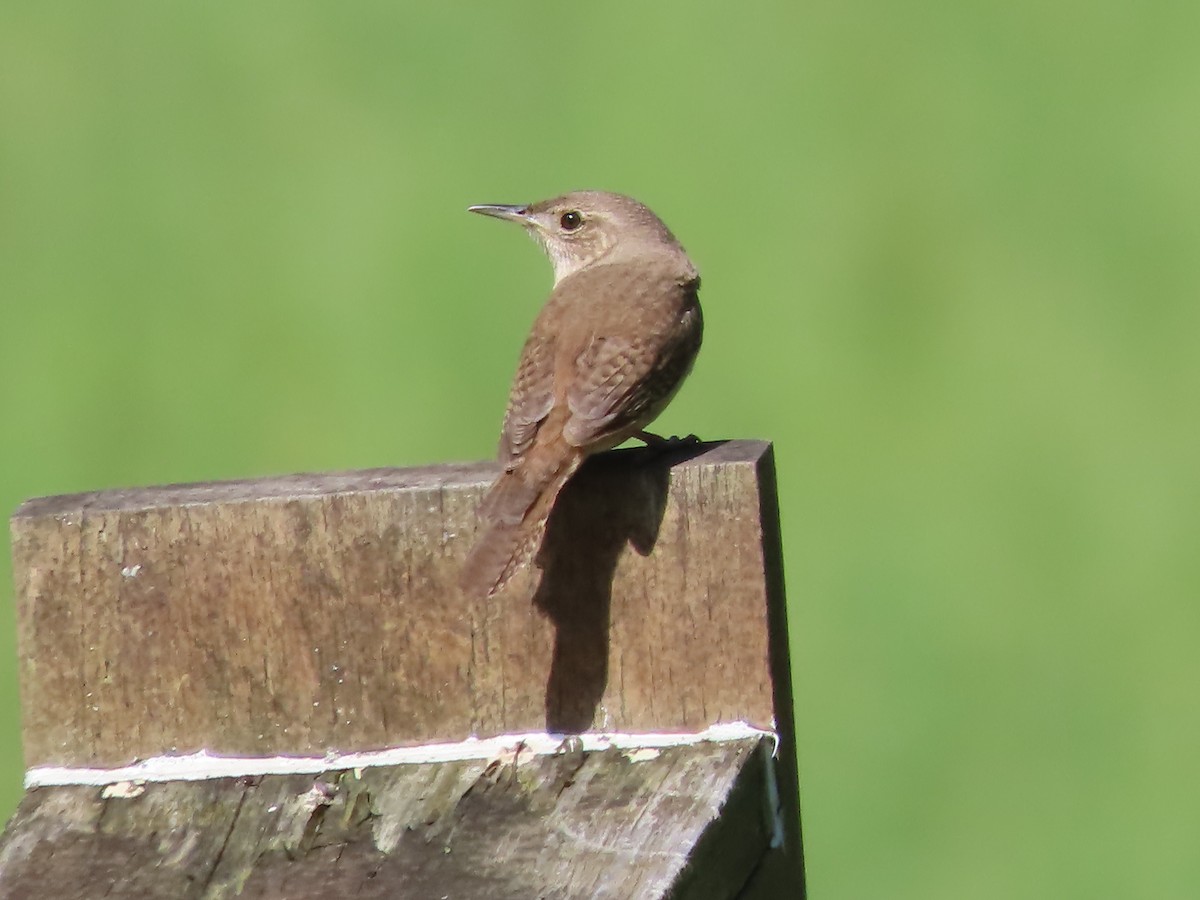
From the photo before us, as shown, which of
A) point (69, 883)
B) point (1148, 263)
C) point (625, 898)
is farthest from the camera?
point (1148, 263)

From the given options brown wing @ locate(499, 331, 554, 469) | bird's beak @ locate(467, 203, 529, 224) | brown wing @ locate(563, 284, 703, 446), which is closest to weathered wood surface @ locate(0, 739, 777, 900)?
brown wing @ locate(499, 331, 554, 469)

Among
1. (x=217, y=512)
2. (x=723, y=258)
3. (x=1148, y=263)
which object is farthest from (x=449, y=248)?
(x=217, y=512)

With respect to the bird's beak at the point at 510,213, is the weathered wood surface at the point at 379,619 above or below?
below

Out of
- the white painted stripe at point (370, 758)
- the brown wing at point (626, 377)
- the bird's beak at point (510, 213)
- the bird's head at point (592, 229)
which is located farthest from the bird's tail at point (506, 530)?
the bird's beak at point (510, 213)

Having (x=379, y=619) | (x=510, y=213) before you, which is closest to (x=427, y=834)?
(x=379, y=619)

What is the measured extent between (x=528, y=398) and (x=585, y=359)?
19cm

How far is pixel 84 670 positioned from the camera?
9.82 ft

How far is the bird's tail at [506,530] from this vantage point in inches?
111

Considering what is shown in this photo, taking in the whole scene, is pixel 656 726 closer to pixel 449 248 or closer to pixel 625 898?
pixel 625 898

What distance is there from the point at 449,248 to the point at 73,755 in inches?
162

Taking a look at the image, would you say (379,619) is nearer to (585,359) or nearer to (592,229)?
(585,359)

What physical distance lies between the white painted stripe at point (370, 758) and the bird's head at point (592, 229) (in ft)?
7.40

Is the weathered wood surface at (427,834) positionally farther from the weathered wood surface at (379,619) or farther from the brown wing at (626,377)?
the brown wing at (626,377)

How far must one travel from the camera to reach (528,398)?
12.7ft
